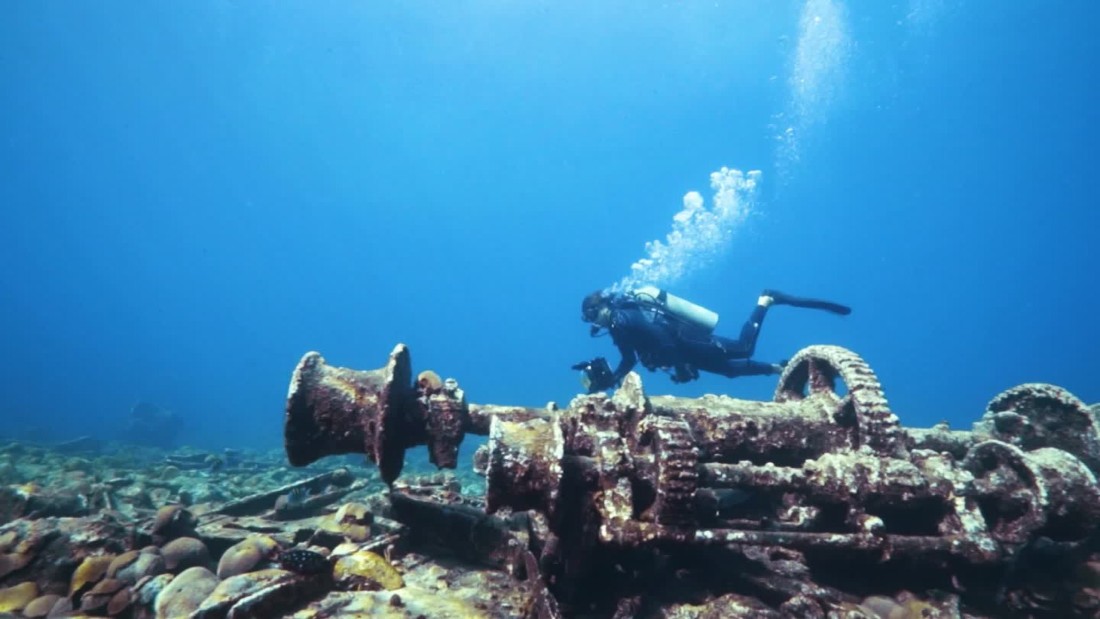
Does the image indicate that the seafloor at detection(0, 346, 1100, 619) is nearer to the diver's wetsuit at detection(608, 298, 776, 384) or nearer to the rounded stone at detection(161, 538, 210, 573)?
the rounded stone at detection(161, 538, 210, 573)

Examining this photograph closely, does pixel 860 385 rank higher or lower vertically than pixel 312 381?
higher

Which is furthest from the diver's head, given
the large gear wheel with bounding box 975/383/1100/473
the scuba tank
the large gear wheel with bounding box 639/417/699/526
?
the large gear wheel with bounding box 639/417/699/526

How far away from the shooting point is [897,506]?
434 cm

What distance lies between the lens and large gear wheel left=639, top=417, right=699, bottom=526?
3.54 m

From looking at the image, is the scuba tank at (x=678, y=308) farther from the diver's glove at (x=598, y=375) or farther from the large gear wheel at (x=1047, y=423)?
the large gear wheel at (x=1047, y=423)

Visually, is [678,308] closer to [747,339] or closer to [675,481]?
[747,339]

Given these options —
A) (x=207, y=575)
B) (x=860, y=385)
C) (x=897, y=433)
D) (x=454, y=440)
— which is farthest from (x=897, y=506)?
(x=207, y=575)

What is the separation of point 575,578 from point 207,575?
3.08m

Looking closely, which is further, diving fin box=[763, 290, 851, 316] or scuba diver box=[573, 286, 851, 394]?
diving fin box=[763, 290, 851, 316]

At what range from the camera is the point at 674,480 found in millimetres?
3551

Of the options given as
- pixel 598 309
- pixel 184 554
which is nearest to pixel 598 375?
pixel 598 309

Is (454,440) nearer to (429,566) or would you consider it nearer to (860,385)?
(429,566)

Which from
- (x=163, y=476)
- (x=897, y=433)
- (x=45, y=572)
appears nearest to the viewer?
(x=45, y=572)

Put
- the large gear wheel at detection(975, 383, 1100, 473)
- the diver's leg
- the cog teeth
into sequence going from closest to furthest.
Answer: the cog teeth < the large gear wheel at detection(975, 383, 1100, 473) < the diver's leg
